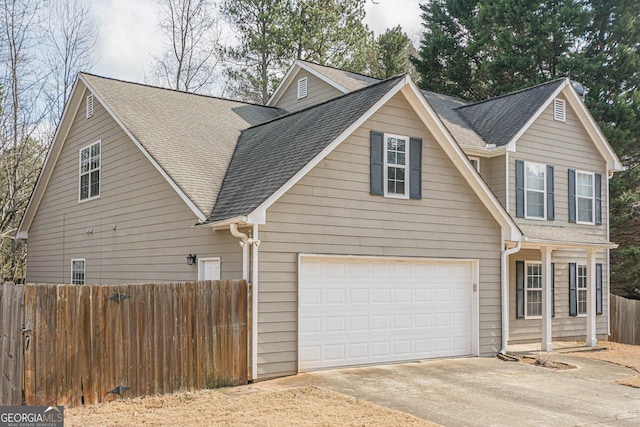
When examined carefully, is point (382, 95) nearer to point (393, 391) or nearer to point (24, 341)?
point (393, 391)

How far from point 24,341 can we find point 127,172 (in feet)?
23.5

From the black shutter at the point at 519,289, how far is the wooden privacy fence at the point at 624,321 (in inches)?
176

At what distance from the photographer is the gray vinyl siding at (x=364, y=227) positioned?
1098 centimetres

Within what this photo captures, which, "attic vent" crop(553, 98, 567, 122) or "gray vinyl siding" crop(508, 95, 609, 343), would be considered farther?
"attic vent" crop(553, 98, 567, 122)

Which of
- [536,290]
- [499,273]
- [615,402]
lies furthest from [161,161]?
[536,290]

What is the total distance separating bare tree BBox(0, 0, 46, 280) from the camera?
2217 cm

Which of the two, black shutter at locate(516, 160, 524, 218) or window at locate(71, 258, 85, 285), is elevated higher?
black shutter at locate(516, 160, 524, 218)

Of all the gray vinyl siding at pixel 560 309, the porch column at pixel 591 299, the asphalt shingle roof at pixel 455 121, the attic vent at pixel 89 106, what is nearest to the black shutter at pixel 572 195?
the gray vinyl siding at pixel 560 309

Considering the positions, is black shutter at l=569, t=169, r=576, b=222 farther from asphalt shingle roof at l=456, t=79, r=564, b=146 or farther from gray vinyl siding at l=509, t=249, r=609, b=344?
asphalt shingle roof at l=456, t=79, r=564, b=146

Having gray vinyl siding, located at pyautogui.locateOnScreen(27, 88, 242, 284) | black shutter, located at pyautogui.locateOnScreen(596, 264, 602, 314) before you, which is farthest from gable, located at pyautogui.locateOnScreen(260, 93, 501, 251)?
black shutter, located at pyautogui.locateOnScreen(596, 264, 602, 314)

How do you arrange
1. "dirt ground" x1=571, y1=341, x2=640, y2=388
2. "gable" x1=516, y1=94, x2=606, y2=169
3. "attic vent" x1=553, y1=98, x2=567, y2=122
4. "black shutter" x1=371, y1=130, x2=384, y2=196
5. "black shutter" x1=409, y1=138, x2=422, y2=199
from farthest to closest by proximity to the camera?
"attic vent" x1=553, y1=98, x2=567, y2=122 → "gable" x1=516, y1=94, x2=606, y2=169 → "dirt ground" x1=571, y1=341, x2=640, y2=388 → "black shutter" x1=409, y1=138, x2=422, y2=199 → "black shutter" x1=371, y1=130, x2=384, y2=196

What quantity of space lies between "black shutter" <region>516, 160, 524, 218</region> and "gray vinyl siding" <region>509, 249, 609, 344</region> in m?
1.13

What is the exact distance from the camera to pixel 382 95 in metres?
12.3

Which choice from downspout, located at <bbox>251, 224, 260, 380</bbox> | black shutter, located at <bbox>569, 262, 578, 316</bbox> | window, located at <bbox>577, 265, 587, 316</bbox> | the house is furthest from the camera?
window, located at <bbox>577, 265, 587, 316</bbox>
